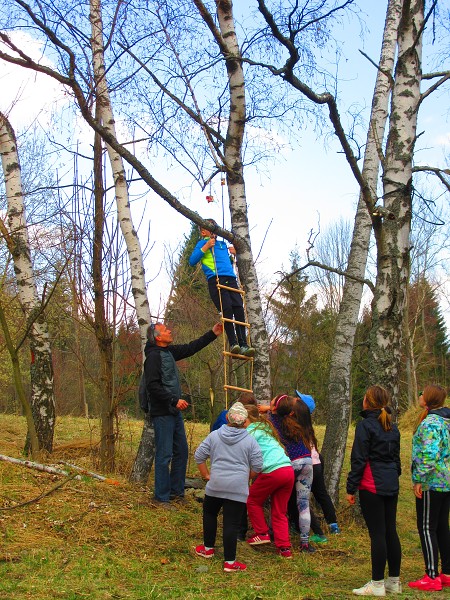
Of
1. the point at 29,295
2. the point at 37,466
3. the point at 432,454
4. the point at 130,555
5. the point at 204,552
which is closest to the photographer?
the point at 432,454

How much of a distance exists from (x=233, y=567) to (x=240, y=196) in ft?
13.0

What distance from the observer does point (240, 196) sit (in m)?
7.41

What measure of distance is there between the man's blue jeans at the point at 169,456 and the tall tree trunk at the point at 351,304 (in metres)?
1.88

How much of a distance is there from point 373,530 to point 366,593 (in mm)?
444

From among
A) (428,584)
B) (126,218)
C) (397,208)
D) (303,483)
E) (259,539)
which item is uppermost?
(126,218)

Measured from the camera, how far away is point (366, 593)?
480 cm

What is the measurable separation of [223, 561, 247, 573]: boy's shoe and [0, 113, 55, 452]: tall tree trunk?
381 centimetres

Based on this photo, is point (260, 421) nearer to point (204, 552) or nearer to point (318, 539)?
point (204, 552)

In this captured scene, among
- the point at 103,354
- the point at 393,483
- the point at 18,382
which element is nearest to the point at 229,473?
the point at 393,483

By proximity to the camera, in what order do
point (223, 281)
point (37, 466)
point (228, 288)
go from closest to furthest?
point (37, 466) < point (228, 288) < point (223, 281)

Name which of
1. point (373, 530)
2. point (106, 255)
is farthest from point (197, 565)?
point (106, 255)

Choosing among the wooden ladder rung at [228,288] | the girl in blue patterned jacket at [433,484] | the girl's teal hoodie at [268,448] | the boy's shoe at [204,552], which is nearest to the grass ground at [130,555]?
the boy's shoe at [204,552]

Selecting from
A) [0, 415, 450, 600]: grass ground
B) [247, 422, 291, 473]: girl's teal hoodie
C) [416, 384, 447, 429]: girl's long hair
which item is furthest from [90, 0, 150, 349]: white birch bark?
[416, 384, 447, 429]: girl's long hair

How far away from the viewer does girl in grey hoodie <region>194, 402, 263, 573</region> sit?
542 centimetres
